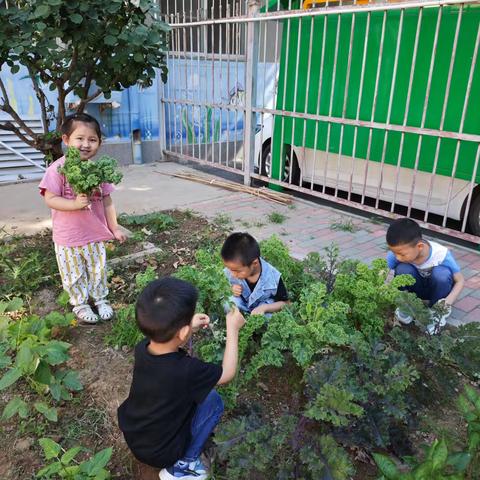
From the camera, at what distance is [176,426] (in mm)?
1798

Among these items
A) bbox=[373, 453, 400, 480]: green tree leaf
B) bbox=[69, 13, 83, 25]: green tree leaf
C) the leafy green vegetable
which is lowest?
bbox=[373, 453, 400, 480]: green tree leaf

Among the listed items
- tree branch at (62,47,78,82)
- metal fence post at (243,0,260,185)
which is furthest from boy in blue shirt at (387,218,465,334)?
metal fence post at (243,0,260,185)

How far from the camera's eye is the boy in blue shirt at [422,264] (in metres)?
2.94

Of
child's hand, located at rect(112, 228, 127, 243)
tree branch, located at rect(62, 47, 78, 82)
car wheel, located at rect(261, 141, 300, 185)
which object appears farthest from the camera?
car wheel, located at rect(261, 141, 300, 185)

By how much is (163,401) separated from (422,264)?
2163mm

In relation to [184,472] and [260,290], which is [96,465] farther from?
[260,290]

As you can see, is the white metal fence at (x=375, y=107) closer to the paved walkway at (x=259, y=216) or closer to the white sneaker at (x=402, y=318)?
the paved walkway at (x=259, y=216)

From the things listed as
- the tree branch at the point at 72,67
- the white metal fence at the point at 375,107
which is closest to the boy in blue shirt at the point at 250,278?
the tree branch at the point at 72,67

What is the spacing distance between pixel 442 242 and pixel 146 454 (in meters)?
4.05

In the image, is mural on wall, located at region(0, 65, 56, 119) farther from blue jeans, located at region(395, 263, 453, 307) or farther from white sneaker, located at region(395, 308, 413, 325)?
→ white sneaker, located at region(395, 308, 413, 325)

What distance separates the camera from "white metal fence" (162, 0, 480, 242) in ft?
14.9

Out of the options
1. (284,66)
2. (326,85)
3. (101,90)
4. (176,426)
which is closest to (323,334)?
(176,426)

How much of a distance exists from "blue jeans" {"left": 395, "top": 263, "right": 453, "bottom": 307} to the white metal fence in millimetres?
1724

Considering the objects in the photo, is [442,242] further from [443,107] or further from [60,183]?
[60,183]
